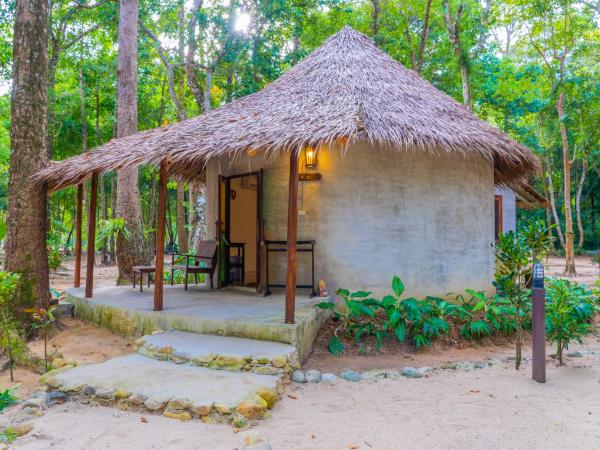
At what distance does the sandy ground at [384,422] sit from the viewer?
3.04m

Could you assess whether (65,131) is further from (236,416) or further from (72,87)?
(236,416)

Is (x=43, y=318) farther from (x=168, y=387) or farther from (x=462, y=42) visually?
(x=462, y=42)

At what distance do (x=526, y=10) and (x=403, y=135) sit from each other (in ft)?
35.0

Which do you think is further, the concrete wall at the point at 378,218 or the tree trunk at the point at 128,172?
the tree trunk at the point at 128,172

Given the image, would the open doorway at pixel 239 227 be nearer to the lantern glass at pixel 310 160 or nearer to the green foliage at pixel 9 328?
the lantern glass at pixel 310 160

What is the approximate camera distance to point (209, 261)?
7.92 m

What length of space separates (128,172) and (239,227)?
272 cm

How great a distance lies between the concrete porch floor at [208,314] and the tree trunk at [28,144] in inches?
39.5

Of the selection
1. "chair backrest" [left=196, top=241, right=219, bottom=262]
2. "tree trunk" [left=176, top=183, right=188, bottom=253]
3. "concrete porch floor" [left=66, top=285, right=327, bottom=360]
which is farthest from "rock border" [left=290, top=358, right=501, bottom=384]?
"tree trunk" [left=176, top=183, right=188, bottom=253]

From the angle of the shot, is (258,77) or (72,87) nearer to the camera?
(258,77)

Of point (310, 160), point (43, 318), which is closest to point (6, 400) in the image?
point (43, 318)

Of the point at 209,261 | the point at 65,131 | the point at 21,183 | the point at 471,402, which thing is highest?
the point at 65,131

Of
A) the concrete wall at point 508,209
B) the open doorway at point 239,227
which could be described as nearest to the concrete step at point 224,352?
the open doorway at point 239,227

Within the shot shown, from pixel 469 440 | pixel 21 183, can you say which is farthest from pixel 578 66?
pixel 21 183
